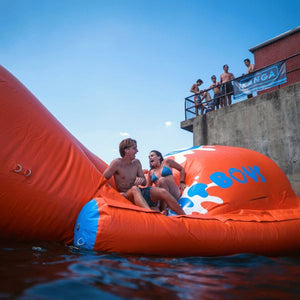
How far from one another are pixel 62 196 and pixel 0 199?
433mm

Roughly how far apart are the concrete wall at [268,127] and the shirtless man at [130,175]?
14.6 feet

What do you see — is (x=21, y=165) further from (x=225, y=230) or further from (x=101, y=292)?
(x=225, y=230)

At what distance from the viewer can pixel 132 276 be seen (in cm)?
118

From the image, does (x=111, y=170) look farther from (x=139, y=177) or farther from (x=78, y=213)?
(x=78, y=213)

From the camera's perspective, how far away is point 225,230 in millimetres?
2035

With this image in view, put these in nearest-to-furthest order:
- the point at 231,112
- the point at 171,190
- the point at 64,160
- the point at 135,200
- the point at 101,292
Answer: the point at 101,292
the point at 64,160
the point at 135,200
the point at 171,190
the point at 231,112

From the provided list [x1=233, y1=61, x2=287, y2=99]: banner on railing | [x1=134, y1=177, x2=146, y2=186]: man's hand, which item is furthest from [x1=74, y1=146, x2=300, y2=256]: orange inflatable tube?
[x1=233, y1=61, x2=287, y2=99]: banner on railing

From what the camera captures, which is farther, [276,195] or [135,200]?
[276,195]

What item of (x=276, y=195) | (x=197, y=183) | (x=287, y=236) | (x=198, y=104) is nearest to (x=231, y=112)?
(x=198, y=104)

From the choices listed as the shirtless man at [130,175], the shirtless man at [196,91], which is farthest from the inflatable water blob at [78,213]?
the shirtless man at [196,91]

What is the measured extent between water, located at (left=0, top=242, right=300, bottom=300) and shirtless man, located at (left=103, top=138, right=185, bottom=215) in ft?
2.74

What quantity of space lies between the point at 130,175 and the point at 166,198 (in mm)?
502

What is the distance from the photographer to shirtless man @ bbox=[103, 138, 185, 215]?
253cm

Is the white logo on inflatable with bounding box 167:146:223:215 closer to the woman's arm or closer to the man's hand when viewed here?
the woman's arm
